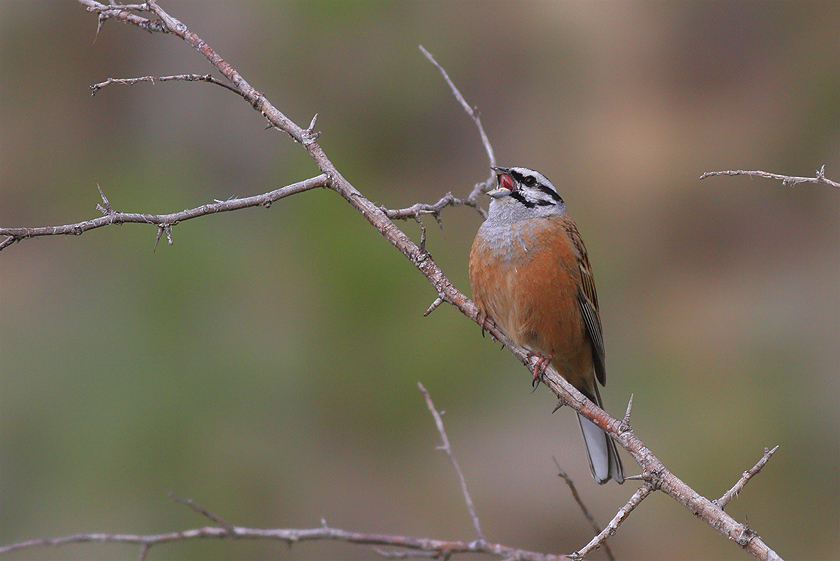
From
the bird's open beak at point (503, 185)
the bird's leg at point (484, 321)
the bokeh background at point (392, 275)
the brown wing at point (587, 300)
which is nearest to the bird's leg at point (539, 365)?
the bird's leg at point (484, 321)

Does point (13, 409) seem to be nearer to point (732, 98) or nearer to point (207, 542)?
point (207, 542)

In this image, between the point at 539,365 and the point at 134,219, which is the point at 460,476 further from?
the point at 134,219

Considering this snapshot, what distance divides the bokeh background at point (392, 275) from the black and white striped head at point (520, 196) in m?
3.77

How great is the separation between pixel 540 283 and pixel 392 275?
4653mm

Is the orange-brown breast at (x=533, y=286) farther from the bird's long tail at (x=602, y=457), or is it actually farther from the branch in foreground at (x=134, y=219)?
the branch in foreground at (x=134, y=219)

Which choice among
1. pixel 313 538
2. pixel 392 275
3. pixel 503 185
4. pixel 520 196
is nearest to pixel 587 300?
pixel 520 196

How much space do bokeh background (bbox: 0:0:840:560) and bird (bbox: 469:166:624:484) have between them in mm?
3278

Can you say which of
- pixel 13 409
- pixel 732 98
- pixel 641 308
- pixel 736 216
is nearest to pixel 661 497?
pixel 641 308

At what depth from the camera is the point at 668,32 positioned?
1082 centimetres

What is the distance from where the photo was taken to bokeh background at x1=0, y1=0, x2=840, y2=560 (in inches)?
323

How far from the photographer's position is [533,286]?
4664 millimetres

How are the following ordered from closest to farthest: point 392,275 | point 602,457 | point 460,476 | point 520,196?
point 460,476 → point 602,457 → point 520,196 → point 392,275

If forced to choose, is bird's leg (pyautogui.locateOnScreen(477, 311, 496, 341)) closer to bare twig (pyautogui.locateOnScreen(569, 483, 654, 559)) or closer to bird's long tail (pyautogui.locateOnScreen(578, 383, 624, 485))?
bird's long tail (pyautogui.locateOnScreen(578, 383, 624, 485))

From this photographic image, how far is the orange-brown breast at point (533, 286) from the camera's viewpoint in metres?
4.64
